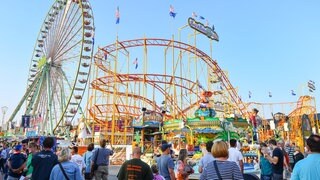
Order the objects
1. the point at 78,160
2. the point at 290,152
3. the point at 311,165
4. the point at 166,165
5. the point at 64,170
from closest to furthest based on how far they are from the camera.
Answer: the point at 311,165 → the point at 64,170 → the point at 166,165 → the point at 78,160 → the point at 290,152

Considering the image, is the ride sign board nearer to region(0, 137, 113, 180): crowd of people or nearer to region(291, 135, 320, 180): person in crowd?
region(0, 137, 113, 180): crowd of people

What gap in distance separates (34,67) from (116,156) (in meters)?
17.7

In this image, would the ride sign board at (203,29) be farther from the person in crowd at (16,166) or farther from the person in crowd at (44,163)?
the person in crowd at (44,163)

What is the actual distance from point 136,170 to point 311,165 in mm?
1958

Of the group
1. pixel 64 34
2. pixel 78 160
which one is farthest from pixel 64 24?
pixel 78 160

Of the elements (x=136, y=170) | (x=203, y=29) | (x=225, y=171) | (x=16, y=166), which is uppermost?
(x=203, y=29)

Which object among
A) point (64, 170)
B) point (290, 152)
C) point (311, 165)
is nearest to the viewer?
point (311, 165)

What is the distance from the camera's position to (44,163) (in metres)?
3.85

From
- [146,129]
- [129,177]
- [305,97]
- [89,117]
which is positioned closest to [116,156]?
[146,129]

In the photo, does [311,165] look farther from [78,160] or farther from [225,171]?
[78,160]

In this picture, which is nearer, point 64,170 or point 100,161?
point 64,170

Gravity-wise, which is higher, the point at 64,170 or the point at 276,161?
the point at 64,170

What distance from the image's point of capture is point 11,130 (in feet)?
110

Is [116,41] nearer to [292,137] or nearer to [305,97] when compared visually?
[292,137]
